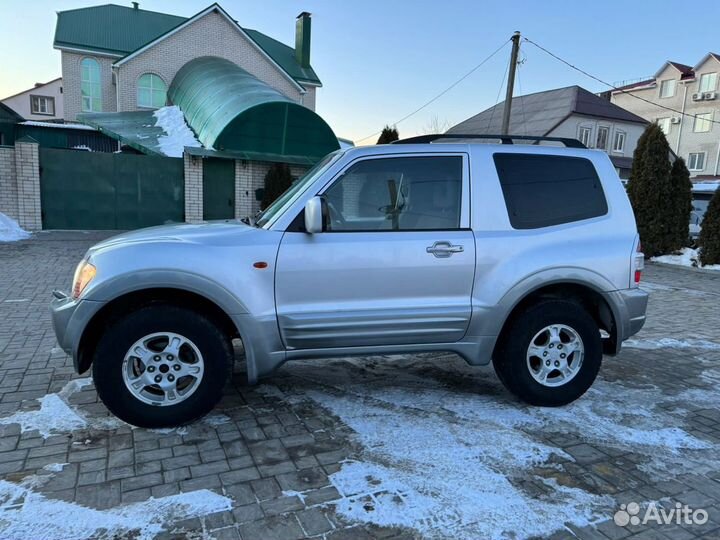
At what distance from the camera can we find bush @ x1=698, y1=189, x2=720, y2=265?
12.3m

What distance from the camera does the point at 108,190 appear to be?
15.0 meters

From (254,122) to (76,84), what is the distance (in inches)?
551

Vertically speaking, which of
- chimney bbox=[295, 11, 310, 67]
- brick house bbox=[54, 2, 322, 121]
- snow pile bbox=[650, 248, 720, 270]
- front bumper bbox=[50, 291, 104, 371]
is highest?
chimney bbox=[295, 11, 310, 67]

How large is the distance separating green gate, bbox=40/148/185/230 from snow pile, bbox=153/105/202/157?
1181mm

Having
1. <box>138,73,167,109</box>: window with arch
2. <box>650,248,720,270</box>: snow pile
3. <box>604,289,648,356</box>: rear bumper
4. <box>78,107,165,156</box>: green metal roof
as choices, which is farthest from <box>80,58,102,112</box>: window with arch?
<box>604,289,648,356</box>: rear bumper

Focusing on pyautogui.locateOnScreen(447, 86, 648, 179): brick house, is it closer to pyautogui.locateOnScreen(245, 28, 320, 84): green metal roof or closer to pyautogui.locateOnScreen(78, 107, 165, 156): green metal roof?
pyautogui.locateOnScreen(245, 28, 320, 84): green metal roof

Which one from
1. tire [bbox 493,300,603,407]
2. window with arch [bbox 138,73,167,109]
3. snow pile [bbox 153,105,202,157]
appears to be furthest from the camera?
window with arch [bbox 138,73,167,109]

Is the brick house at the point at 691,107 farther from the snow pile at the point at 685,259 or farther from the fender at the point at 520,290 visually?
the fender at the point at 520,290

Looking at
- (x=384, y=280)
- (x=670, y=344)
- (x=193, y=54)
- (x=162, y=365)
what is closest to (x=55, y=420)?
(x=162, y=365)

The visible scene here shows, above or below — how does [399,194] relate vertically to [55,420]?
above

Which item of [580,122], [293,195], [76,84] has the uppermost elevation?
[580,122]

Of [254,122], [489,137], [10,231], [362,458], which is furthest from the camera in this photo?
[254,122]

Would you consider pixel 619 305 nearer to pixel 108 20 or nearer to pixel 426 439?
pixel 426 439

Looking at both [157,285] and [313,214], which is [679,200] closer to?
[313,214]
